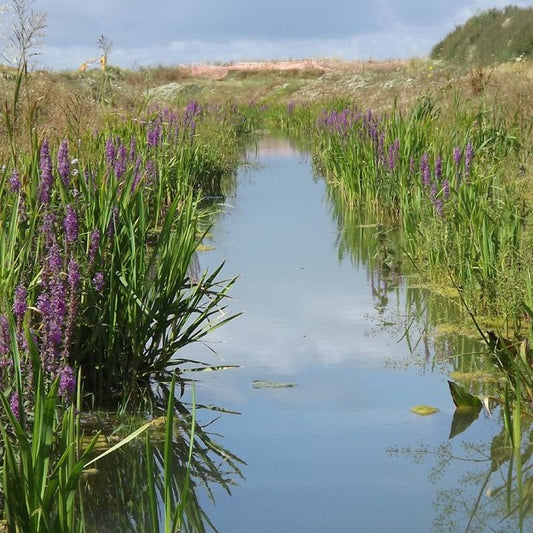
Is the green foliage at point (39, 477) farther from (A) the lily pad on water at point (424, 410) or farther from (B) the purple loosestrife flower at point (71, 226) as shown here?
(A) the lily pad on water at point (424, 410)

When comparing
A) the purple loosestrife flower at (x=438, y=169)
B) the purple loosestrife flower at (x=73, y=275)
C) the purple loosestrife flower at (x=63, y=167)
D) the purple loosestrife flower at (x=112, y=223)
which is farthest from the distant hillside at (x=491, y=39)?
the purple loosestrife flower at (x=73, y=275)

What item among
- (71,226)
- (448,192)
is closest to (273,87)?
(448,192)

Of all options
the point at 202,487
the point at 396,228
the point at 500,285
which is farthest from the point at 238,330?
the point at 396,228

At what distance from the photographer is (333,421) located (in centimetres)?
433

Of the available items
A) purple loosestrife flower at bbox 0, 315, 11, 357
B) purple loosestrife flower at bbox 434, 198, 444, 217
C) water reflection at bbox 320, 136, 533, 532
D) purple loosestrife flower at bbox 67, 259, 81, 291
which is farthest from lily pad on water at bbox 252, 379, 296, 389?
purple loosestrife flower at bbox 434, 198, 444, 217

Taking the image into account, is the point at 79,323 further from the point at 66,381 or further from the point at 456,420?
the point at 456,420

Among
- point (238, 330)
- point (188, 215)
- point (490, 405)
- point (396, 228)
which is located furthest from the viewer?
point (396, 228)

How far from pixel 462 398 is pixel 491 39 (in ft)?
132

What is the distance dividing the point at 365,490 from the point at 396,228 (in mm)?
6303

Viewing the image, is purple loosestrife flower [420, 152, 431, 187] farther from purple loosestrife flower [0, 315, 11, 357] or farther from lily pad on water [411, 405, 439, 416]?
purple loosestrife flower [0, 315, 11, 357]

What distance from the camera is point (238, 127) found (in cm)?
2528

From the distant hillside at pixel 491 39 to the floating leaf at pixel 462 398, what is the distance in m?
32.7

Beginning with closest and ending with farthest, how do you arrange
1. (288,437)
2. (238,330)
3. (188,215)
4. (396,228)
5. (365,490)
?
(365,490)
(288,437)
(188,215)
(238,330)
(396,228)

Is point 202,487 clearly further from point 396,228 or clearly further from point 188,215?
point 396,228
